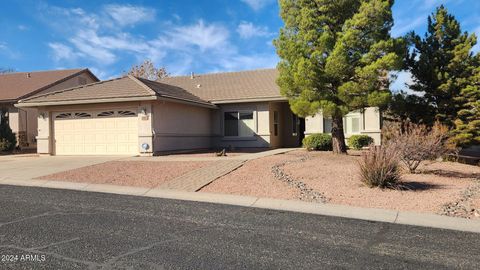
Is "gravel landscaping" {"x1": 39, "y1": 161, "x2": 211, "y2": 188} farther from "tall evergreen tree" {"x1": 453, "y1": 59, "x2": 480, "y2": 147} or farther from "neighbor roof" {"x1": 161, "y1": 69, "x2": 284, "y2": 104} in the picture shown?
"tall evergreen tree" {"x1": 453, "y1": 59, "x2": 480, "y2": 147}

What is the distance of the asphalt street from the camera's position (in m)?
5.27

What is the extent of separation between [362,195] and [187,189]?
4.44 metres

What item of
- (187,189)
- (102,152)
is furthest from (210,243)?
(102,152)

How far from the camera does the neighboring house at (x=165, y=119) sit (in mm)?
19188

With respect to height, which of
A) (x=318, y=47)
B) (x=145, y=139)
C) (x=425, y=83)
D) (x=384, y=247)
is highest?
(x=318, y=47)

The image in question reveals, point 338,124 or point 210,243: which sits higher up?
point 338,124

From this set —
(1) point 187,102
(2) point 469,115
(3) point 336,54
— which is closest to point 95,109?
(1) point 187,102

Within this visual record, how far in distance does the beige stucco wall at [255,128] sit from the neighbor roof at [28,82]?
527 inches

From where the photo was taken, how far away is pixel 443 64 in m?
18.0

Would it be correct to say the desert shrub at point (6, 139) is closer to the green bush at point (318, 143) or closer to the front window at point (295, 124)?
the front window at point (295, 124)

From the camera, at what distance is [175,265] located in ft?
16.8

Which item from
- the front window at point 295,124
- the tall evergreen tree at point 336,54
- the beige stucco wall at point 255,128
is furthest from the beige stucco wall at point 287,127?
the tall evergreen tree at point 336,54

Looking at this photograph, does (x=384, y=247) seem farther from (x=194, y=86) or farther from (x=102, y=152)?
(x=194, y=86)

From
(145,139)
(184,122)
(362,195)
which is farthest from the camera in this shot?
(184,122)
